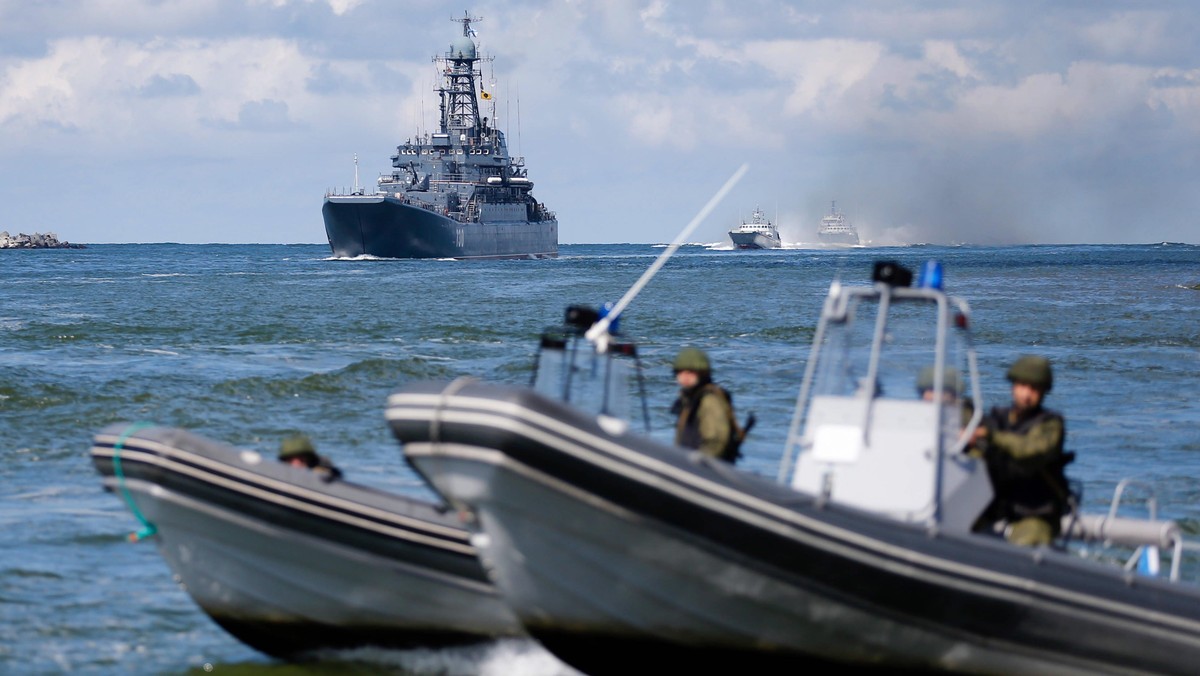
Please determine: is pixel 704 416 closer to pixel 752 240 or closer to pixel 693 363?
pixel 693 363

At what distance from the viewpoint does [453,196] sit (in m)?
103

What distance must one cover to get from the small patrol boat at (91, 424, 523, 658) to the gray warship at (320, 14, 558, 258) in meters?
85.7

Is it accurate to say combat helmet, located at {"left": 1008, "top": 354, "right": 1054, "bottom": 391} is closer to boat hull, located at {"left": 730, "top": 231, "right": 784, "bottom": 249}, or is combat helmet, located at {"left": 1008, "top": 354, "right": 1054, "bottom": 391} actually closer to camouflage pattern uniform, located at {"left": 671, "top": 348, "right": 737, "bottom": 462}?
camouflage pattern uniform, located at {"left": 671, "top": 348, "right": 737, "bottom": 462}

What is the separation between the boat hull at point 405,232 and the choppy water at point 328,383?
106 ft

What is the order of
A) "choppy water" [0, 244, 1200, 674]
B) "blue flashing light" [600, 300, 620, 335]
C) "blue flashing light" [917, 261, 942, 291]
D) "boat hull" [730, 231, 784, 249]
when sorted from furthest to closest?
"boat hull" [730, 231, 784, 249] → "choppy water" [0, 244, 1200, 674] → "blue flashing light" [600, 300, 620, 335] → "blue flashing light" [917, 261, 942, 291]

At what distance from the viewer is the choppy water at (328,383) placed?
1048 cm

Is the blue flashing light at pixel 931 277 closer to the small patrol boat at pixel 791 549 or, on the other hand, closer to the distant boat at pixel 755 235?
the small patrol boat at pixel 791 549

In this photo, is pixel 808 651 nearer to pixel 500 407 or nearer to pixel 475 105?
pixel 500 407

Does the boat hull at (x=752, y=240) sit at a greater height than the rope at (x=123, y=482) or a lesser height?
lesser

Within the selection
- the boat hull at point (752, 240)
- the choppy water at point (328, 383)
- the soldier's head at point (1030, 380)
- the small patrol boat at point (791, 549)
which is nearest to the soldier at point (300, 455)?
the choppy water at point (328, 383)

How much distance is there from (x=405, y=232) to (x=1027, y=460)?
9077cm

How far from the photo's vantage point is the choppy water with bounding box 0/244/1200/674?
10484mm

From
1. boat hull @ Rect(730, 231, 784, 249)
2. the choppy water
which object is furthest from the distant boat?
the choppy water

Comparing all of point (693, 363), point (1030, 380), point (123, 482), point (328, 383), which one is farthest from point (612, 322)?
point (328, 383)
